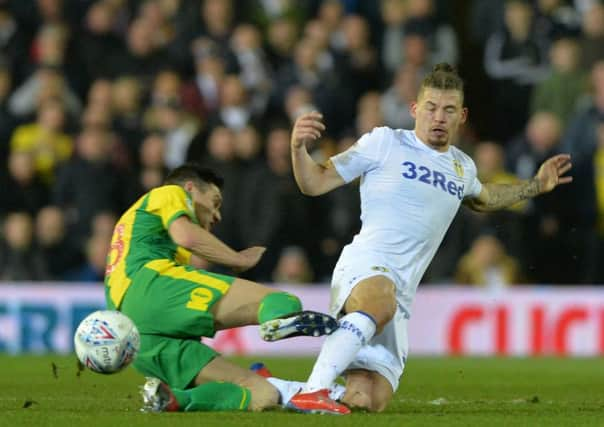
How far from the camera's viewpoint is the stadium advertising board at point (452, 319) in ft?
51.5

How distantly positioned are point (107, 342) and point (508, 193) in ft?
9.43

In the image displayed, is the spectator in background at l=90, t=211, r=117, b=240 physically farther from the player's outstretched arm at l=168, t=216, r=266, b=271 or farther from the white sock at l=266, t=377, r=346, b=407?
the white sock at l=266, t=377, r=346, b=407

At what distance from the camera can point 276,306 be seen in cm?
838

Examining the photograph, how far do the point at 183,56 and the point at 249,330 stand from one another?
3.95 m

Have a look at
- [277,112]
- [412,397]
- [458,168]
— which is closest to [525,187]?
[458,168]

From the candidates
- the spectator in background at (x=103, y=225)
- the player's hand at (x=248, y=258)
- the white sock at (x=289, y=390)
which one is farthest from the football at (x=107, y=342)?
the spectator in background at (x=103, y=225)

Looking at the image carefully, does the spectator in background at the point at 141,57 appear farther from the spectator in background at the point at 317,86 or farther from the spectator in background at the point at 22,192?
the spectator in background at the point at 22,192

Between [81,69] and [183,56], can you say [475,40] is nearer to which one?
[183,56]

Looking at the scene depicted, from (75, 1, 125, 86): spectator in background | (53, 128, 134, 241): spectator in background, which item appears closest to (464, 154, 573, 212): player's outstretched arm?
(53, 128, 134, 241): spectator in background

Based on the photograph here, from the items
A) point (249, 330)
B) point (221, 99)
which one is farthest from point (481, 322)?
point (221, 99)

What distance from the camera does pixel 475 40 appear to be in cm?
1892

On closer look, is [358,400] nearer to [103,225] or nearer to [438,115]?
[438,115]

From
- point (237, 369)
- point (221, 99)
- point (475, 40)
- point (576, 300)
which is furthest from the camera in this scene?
point (475, 40)

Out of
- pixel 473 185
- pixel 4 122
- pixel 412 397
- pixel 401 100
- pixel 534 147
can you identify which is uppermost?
pixel 401 100
